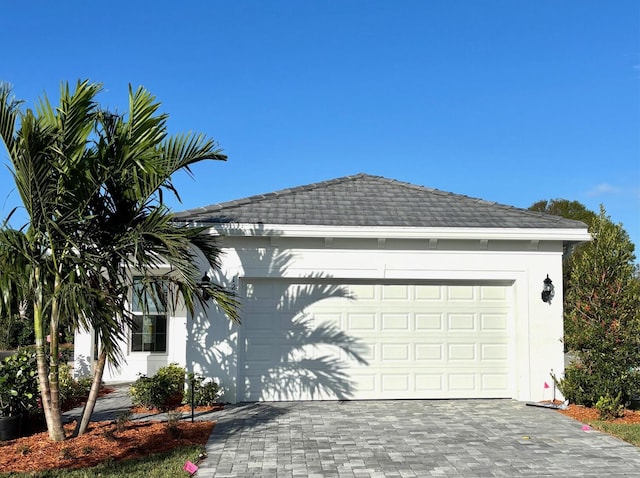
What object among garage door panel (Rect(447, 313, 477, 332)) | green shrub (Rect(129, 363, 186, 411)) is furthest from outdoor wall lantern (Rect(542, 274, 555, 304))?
green shrub (Rect(129, 363, 186, 411))

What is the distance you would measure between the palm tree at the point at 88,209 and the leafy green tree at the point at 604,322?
620cm

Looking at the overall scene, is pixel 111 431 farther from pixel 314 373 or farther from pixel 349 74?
pixel 349 74

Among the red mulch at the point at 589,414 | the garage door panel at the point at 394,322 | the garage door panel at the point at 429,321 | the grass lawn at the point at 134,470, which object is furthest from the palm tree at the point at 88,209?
the red mulch at the point at 589,414

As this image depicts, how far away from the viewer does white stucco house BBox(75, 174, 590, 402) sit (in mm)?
9562

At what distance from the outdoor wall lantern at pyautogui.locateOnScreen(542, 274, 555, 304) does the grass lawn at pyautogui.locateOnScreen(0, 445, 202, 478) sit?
6971 millimetres

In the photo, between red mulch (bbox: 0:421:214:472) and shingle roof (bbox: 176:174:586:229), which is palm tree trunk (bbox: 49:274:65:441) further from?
shingle roof (bbox: 176:174:586:229)

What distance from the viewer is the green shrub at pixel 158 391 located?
344 inches

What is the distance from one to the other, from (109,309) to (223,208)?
14.2 feet

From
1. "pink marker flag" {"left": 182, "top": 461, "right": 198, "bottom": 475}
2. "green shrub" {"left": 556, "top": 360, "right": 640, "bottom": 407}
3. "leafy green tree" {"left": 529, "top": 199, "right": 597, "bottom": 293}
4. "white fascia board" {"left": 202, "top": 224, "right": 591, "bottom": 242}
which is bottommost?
"pink marker flag" {"left": 182, "top": 461, "right": 198, "bottom": 475}

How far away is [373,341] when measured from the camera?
32.2 feet

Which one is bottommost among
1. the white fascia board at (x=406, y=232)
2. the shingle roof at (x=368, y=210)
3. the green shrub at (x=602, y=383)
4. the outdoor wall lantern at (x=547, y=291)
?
the green shrub at (x=602, y=383)

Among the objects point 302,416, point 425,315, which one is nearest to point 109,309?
point 302,416

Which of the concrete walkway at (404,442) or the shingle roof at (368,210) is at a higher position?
the shingle roof at (368,210)

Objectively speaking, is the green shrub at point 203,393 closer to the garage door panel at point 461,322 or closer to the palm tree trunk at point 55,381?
the palm tree trunk at point 55,381
